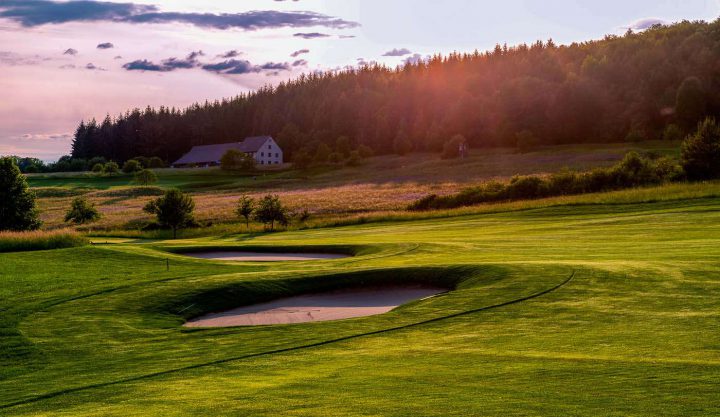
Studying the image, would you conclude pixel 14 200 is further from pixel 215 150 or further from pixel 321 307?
pixel 215 150

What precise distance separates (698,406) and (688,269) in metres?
10.3

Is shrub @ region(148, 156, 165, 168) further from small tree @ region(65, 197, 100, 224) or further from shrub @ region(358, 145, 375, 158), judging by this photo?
small tree @ region(65, 197, 100, 224)

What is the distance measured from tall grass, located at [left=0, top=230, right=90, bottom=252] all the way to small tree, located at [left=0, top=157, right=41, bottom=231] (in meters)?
19.5

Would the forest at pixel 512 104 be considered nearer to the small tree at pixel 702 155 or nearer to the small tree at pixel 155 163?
the small tree at pixel 155 163

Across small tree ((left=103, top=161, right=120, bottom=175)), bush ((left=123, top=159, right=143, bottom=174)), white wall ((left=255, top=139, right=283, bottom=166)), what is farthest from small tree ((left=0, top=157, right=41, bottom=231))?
white wall ((left=255, top=139, right=283, bottom=166))

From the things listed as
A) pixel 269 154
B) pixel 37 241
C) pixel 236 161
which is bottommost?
pixel 37 241

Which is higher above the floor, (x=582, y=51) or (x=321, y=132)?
(x=582, y=51)

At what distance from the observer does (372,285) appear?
20.5 meters

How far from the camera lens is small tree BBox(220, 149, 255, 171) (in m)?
138

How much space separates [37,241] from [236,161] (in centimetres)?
11291

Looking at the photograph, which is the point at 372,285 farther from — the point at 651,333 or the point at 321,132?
the point at 321,132

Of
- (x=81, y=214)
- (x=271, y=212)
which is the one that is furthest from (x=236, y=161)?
(x=271, y=212)

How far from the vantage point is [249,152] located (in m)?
164

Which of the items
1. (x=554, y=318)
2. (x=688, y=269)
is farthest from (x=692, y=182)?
(x=554, y=318)
